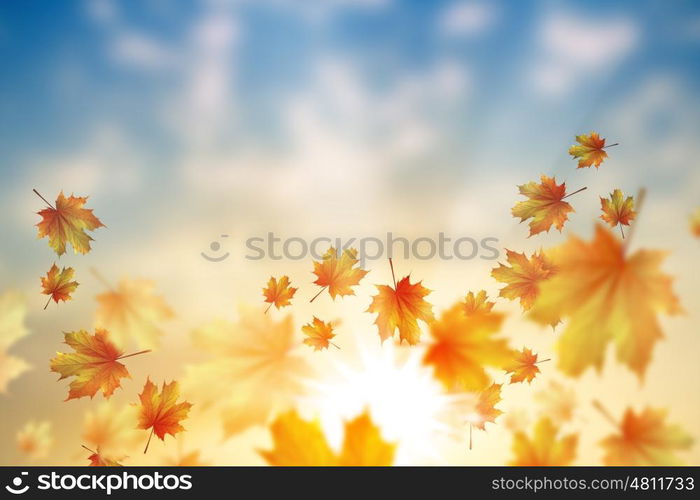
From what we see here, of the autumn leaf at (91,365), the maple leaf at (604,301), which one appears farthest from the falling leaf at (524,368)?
the autumn leaf at (91,365)

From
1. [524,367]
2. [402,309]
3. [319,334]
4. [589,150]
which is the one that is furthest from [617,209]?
[319,334]

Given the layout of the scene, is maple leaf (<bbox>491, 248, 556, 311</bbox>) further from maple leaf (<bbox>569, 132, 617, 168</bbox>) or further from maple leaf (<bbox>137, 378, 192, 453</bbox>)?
maple leaf (<bbox>137, 378, 192, 453</bbox>)

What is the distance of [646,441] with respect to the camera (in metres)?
1.32

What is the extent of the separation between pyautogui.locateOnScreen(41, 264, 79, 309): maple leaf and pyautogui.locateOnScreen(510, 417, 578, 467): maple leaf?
2485 mm

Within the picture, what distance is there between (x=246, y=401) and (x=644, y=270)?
1.16 m

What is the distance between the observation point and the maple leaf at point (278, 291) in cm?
266

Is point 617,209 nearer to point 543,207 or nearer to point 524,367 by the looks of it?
point 543,207

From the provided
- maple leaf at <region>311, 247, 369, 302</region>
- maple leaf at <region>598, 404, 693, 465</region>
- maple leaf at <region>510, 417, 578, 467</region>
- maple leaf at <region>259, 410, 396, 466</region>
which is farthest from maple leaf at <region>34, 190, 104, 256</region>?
maple leaf at <region>598, 404, 693, 465</region>

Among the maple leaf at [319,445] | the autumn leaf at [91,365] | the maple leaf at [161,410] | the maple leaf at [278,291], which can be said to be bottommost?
the maple leaf at [319,445]

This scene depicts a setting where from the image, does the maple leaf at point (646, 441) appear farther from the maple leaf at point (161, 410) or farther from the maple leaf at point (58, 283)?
the maple leaf at point (58, 283)

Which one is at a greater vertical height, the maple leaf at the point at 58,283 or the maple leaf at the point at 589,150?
the maple leaf at the point at 589,150

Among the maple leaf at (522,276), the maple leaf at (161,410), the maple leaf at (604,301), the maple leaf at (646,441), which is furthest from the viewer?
the maple leaf at (522,276)

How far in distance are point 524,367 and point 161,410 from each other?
1.80 m

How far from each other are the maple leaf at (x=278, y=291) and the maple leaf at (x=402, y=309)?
2.69 ft
